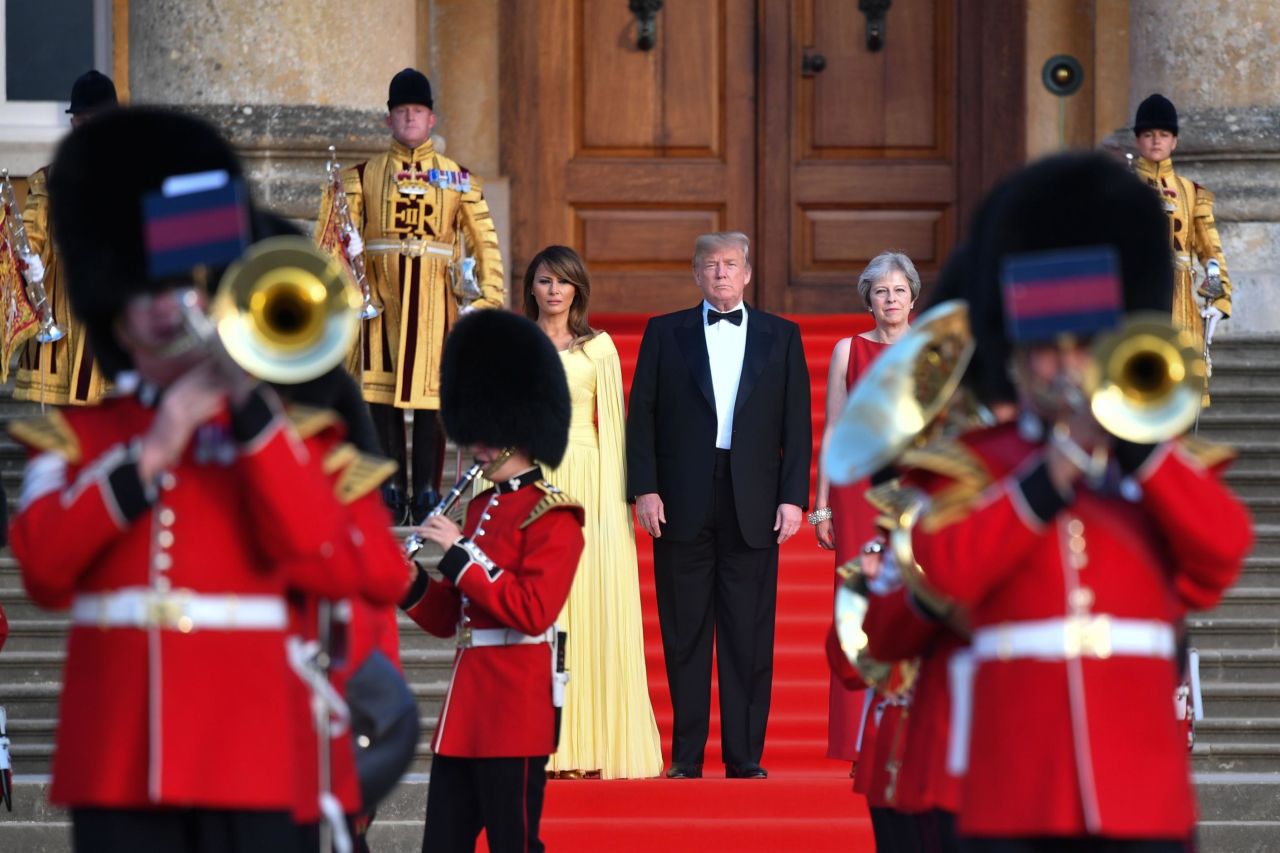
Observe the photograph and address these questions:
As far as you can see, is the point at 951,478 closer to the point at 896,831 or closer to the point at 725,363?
the point at 896,831

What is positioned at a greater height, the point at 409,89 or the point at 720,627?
the point at 409,89

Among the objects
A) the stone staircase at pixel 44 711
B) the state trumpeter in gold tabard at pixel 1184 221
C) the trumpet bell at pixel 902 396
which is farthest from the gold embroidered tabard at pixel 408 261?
the trumpet bell at pixel 902 396

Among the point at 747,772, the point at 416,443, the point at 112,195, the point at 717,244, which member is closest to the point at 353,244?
the point at 416,443

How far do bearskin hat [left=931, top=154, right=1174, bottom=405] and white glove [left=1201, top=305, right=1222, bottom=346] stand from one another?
231 inches

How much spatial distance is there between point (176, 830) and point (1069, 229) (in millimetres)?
1755

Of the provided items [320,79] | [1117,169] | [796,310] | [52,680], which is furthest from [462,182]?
[1117,169]

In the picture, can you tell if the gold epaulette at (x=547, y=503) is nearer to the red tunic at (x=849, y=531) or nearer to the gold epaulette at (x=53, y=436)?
the red tunic at (x=849, y=531)

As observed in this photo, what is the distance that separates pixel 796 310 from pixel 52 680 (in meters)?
4.96

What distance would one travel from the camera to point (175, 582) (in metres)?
4.03

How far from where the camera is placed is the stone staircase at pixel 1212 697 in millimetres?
7688

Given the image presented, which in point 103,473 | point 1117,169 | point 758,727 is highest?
point 1117,169

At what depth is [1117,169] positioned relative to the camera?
429 cm

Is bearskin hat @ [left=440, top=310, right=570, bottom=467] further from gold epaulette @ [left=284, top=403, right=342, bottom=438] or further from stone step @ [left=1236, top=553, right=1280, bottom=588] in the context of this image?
stone step @ [left=1236, top=553, right=1280, bottom=588]

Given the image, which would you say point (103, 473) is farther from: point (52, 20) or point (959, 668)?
point (52, 20)
